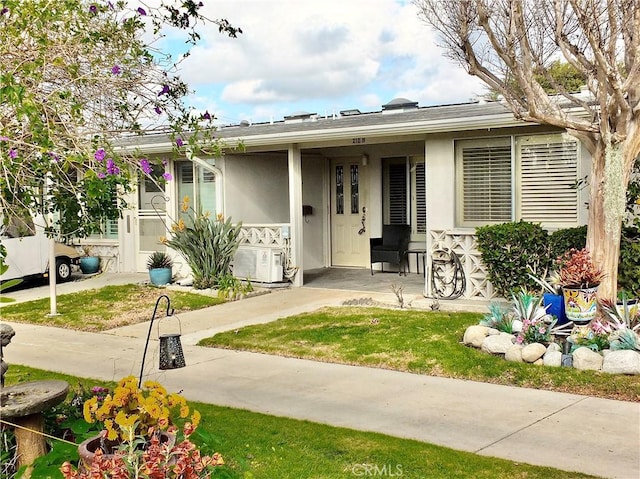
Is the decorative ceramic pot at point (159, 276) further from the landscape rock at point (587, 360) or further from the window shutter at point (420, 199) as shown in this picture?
the landscape rock at point (587, 360)

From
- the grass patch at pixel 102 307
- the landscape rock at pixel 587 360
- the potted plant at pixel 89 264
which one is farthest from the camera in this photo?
the potted plant at pixel 89 264

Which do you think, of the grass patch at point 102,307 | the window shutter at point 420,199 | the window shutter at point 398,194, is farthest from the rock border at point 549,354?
the window shutter at point 398,194

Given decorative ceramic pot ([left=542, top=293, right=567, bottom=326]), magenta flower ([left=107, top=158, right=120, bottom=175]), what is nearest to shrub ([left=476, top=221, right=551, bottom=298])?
decorative ceramic pot ([left=542, top=293, right=567, bottom=326])

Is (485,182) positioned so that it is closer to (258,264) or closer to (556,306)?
(556,306)

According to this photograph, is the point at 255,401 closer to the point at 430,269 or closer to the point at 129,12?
the point at 129,12

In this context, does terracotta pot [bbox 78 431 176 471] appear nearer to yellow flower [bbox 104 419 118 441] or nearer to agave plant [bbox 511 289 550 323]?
yellow flower [bbox 104 419 118 441]

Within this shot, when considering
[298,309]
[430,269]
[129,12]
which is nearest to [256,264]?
[298,309]

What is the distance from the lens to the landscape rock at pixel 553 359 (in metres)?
6.95

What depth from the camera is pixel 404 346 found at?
7980mm

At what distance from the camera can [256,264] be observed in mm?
13422

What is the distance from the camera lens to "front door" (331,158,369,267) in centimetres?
1530

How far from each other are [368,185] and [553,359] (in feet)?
27.9

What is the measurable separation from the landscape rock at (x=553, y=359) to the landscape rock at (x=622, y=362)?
41 cm

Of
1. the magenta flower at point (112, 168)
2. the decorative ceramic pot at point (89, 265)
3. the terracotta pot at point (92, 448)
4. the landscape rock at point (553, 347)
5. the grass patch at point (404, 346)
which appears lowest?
the grass patch at point (404, 346)
